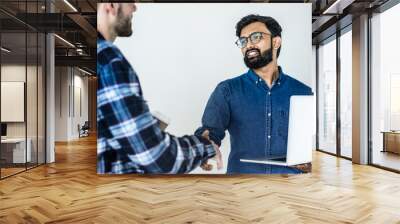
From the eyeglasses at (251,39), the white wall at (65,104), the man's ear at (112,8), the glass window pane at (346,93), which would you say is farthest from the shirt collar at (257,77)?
the white wall at (65,104)

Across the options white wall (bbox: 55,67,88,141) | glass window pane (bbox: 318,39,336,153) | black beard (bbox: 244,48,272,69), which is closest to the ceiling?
Answer: black beard (bbox: 244,48,272,69)

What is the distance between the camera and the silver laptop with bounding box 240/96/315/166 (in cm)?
598

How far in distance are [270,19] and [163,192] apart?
10.4 ft

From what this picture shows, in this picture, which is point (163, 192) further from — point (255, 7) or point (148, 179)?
point (255, 7)

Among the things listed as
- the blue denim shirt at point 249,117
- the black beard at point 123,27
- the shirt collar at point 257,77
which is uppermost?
the black beard at point 123,27

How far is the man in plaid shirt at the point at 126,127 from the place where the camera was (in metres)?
5.39

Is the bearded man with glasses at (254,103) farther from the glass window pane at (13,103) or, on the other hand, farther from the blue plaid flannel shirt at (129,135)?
the glass window pane at (13,103)

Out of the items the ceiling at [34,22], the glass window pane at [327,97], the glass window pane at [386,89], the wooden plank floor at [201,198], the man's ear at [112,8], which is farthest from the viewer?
the glass window pane at [327,97]

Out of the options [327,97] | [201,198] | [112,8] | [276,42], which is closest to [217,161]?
[201,198]

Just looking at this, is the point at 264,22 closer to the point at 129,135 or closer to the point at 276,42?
the point at 276,42

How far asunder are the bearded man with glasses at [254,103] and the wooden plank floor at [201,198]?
0.54 m

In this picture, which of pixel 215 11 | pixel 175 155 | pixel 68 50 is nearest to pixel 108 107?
pixel 175 155

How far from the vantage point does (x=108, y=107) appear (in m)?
5.43

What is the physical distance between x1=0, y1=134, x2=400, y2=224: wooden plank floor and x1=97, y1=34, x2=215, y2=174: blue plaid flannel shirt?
310mm
